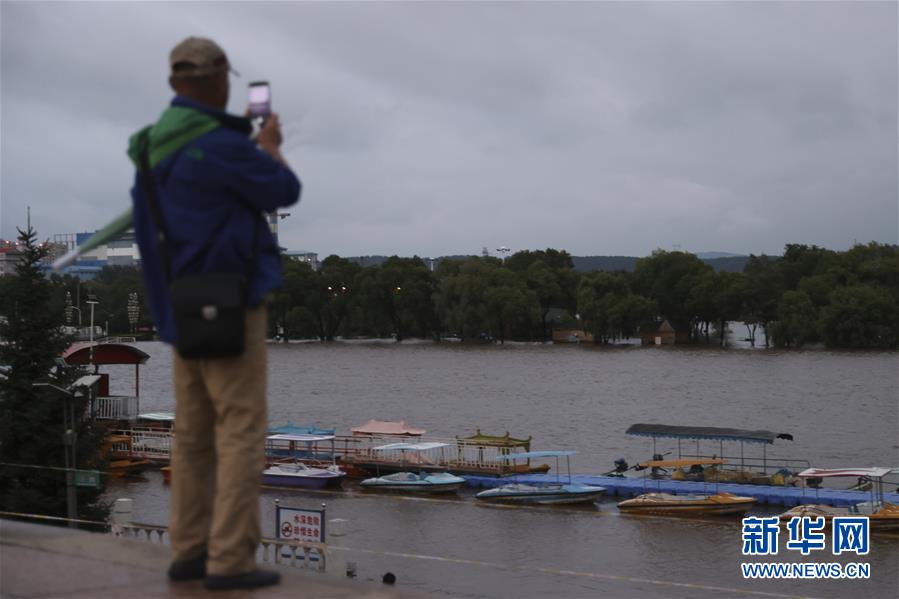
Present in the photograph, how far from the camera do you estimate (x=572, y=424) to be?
56.2m

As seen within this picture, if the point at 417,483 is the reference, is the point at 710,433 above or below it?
above

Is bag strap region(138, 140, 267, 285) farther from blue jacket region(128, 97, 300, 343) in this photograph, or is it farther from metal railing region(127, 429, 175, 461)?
metal railing region(127, 429, 175, 461)

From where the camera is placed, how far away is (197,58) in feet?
14.2

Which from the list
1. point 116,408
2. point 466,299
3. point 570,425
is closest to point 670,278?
point 466,299

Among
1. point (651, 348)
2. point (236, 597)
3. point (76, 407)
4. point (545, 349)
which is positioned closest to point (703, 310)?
point (651, 348)

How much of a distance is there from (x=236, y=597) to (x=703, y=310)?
11329 centimetres

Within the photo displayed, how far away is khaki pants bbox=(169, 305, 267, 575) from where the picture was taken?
426cm

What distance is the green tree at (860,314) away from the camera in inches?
3684

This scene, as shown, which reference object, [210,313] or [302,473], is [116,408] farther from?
[210,313]

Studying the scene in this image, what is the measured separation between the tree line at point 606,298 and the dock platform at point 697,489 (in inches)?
2456

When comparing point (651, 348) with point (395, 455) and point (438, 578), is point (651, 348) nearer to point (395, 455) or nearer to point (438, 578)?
point (395, 455)

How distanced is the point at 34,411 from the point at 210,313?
14.9 metres

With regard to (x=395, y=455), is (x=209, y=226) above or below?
above

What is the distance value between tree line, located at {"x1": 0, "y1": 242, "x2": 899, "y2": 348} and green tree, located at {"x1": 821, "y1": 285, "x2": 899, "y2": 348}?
0.09 m
